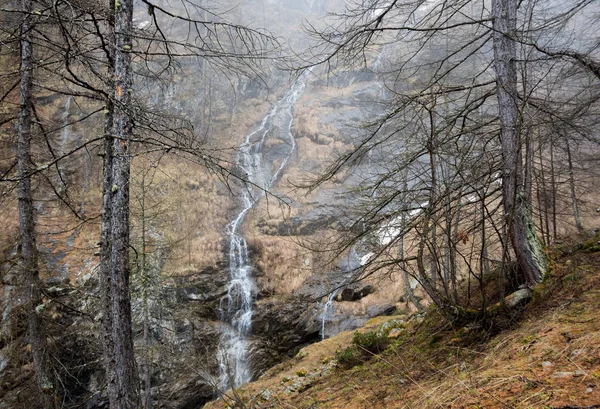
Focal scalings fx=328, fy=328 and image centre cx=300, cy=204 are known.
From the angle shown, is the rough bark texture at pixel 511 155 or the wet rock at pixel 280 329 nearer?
the rough bark texture at pixel 511 155

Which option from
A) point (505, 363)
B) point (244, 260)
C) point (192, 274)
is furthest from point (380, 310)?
point (505, 363)

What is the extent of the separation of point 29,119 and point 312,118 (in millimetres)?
17831

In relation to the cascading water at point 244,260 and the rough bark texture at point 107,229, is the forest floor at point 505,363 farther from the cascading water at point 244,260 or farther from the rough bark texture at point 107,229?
the cascading water at point 244,260

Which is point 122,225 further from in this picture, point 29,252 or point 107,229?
point 29,252

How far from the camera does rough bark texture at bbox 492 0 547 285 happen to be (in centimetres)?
342

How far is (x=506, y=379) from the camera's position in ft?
6.23

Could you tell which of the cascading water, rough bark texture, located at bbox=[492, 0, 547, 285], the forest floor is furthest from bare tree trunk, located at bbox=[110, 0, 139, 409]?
rough bark texture, located at bbox=[492, 0, 547, 285]

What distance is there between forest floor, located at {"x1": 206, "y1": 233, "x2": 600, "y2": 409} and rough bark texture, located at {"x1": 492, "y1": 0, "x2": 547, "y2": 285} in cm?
24

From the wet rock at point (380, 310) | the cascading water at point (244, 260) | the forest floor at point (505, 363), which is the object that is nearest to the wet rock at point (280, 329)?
the cascading water at point (244, 260)

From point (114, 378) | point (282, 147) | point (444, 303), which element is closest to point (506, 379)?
point (444, 303)

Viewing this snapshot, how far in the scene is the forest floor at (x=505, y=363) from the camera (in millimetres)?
1745

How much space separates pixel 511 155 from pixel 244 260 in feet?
39.5

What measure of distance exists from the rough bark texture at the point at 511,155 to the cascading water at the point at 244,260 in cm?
301

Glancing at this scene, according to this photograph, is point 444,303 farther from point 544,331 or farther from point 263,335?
point 263,335
